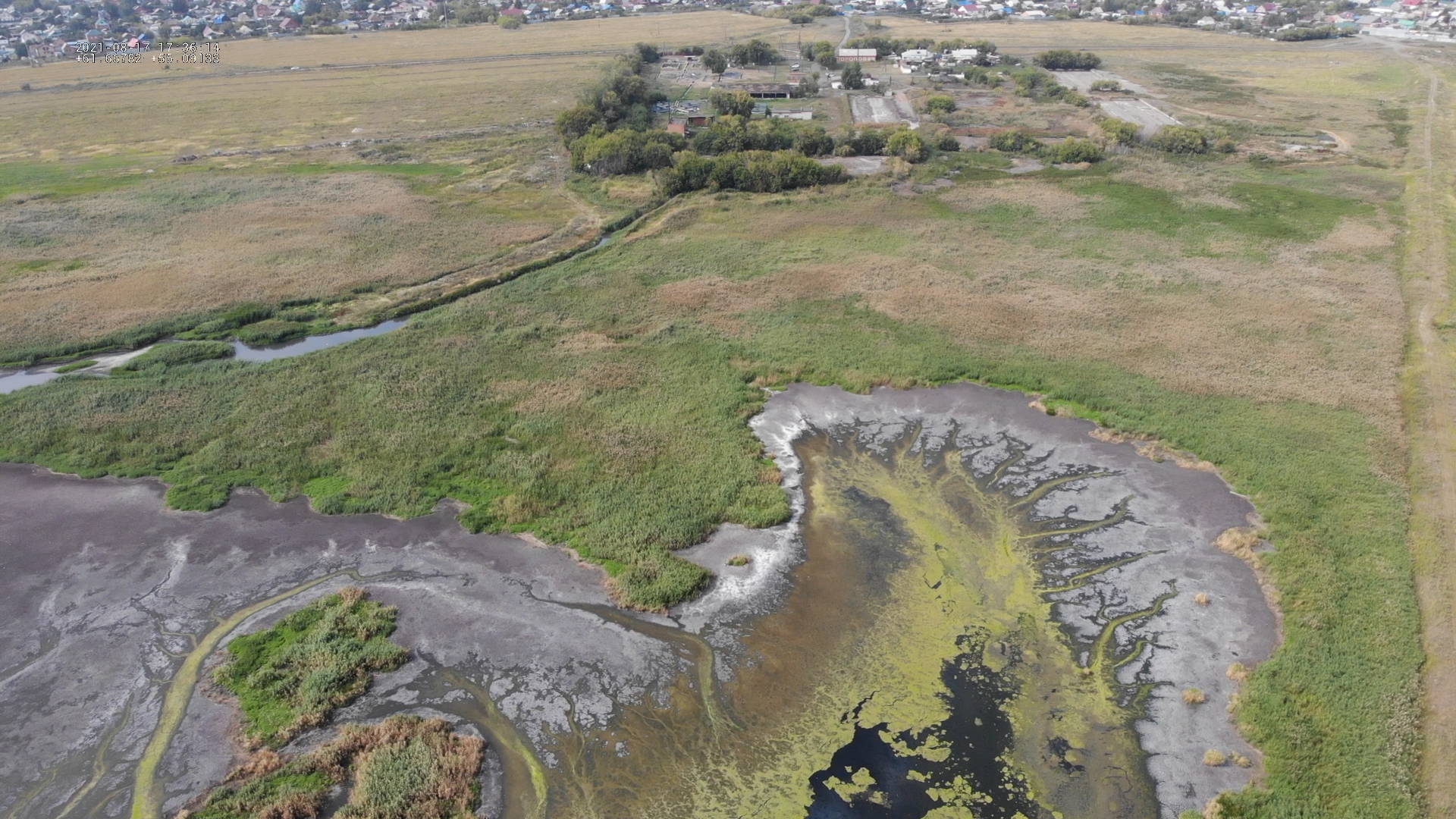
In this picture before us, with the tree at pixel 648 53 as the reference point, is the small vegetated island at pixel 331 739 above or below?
below

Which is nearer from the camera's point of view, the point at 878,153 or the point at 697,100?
the point at 878,153

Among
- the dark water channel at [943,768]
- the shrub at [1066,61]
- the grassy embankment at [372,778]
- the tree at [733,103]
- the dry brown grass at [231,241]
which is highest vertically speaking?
the shrub at [1066,61]

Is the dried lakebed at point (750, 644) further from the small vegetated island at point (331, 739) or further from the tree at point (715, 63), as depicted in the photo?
the tree at point (715, 63)

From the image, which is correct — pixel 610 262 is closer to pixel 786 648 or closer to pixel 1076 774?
pixel 786 648

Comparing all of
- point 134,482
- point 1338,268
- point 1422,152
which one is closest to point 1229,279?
point 1338,268

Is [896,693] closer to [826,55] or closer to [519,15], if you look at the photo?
[826,55]

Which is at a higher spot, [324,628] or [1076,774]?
[324,628]

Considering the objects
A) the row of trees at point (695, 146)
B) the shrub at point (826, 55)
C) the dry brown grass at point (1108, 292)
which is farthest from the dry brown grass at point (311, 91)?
the dry brown grass at point (1108, 292)

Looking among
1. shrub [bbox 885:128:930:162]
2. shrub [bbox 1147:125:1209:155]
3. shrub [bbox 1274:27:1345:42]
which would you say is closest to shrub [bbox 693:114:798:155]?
shrub [bbox 885:128:930:162]
